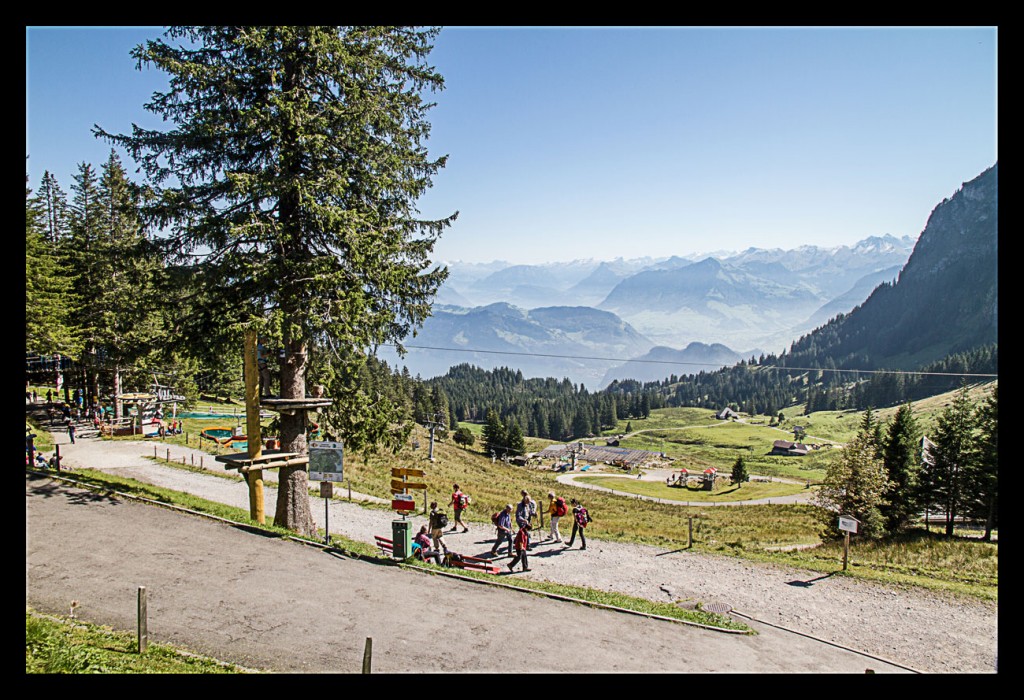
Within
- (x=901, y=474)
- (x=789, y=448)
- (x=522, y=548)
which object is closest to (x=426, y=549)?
(x=522, y=548)

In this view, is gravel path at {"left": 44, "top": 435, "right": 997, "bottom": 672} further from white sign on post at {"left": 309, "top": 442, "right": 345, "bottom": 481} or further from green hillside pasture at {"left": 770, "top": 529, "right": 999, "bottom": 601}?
Result: white sign on post at {"left": 309, "top": 442, "right": 345, "bottom": 481}

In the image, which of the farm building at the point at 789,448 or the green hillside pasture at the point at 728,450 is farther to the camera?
the farm building at the point at 789,448

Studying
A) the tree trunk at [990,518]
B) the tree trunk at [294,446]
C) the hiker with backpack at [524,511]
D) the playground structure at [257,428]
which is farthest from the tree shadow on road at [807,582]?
the tree trunk at [990,518]

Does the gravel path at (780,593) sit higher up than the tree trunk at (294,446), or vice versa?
the tree trunk at (294,446)

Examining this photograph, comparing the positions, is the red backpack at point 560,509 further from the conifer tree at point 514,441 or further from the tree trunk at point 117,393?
the conifer tree at point 514,441

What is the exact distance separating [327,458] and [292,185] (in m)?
6.80

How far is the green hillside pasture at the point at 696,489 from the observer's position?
79.1 m

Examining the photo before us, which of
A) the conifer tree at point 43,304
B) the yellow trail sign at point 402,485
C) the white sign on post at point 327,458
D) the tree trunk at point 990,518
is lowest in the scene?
the tree trunk at point 990,518

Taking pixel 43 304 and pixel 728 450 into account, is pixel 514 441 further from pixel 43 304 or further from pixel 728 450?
pixel 728 450

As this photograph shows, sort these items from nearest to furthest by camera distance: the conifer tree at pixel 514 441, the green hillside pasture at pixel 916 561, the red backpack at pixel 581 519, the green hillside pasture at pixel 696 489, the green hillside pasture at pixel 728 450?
1. the green hillside pasture at pixel 916 561
2. the red backpack at pixel 581 519
3. the green hillside pasture at pixel 696 489
4. the conifer tree at pixel 514 441
5. the green hillside pasture at pixel 728 450

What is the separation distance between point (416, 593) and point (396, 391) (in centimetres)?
8720

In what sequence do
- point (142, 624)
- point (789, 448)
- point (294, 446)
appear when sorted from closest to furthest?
point (142, 624), point (294, 446), point (789, 448)

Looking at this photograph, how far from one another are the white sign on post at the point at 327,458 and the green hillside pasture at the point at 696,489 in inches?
2640

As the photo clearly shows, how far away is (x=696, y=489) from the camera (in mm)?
89875
